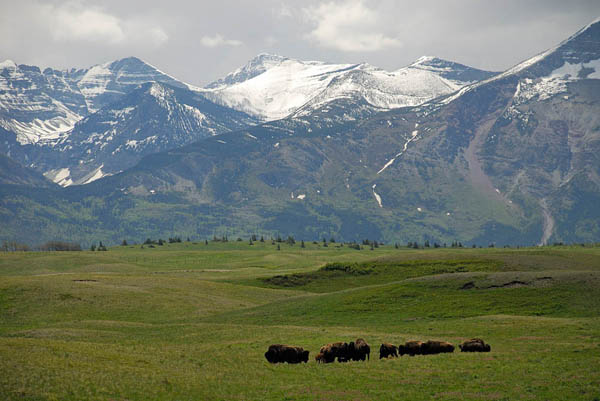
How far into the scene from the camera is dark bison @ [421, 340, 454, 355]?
53031 mm

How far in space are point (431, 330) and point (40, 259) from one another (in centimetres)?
15856

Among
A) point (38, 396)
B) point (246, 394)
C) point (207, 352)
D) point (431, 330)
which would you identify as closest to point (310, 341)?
point (207, 352)

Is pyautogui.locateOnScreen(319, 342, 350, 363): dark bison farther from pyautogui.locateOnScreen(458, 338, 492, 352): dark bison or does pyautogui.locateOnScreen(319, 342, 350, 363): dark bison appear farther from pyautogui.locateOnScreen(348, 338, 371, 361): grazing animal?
pyautogui.locateOnScreen(458, 338, 492, 352): dark bison

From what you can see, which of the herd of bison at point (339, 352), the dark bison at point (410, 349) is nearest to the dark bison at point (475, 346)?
the herd of bison at point (339, 352)

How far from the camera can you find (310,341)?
2381 inches

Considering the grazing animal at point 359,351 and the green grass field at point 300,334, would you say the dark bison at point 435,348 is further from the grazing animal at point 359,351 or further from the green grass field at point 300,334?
the grazing animal at point 359,351

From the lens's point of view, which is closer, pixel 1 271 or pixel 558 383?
pixel 558 383

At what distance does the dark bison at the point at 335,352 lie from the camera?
50.4m

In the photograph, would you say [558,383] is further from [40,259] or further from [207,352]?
[40,259]

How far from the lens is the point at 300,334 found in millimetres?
65688

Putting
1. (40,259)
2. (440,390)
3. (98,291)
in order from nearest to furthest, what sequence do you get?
(440,390), (98,291), (40,259)

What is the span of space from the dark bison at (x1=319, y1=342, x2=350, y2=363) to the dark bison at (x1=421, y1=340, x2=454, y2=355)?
22.1 feet

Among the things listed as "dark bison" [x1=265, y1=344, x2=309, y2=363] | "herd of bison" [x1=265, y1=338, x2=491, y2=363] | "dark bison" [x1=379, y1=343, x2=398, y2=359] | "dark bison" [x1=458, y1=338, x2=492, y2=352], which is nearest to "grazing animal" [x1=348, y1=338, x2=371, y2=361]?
"herd of bison" [x1=265, y1=338, x2=491, y2=363]

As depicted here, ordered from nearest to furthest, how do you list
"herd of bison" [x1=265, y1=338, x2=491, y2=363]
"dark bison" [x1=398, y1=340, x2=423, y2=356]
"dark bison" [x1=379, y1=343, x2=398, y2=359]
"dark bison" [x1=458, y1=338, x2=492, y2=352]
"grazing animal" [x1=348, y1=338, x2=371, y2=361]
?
1. "herd of bison" [x1=265, y1=338, x2=491, y2=363]
2. "grazing animal" [x1=348, y1=338, x2=371, y2=361]
3. "dark bison" [x1=379, y1=343, x2=398, y2=359]
4. "dark bison" [x1=398, y1=340, x2=423, y2=356]
5. "dark bison" [x1=458, y1=338, x2=492, y2=352]
